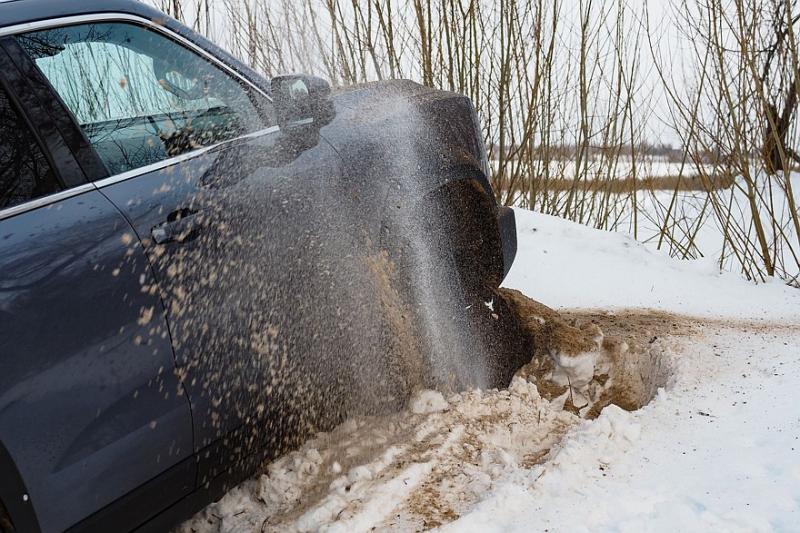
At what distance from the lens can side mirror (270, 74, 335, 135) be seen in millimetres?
2846

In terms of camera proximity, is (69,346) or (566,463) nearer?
(69,346)

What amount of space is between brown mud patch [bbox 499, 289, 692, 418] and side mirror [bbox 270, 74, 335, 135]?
168cm

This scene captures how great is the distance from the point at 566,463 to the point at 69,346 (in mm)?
1792

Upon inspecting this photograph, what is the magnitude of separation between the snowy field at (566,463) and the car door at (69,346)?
0.68 meters

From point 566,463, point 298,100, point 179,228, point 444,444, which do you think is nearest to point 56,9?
point 179,228

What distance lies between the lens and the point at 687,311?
504cm

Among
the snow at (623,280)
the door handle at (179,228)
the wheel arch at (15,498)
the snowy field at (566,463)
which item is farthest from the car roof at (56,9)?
the snow at (623,280)

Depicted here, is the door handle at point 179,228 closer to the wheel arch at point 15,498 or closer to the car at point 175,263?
the car at point 175,263

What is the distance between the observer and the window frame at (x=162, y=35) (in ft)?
7.25

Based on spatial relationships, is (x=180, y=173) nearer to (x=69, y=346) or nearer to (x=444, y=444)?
(x=69, y=346)

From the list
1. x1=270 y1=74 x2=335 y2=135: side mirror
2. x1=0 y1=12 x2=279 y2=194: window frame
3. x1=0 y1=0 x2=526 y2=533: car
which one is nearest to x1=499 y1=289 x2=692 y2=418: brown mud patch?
x1=0 y1=0 x2=526 y2=533: car

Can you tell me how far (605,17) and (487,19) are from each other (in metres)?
1.12

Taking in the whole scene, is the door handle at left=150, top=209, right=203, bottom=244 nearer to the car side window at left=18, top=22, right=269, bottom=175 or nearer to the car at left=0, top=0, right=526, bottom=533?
the car at left=0, top=0, right=526, bottom=533

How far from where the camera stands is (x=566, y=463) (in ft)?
9.53
